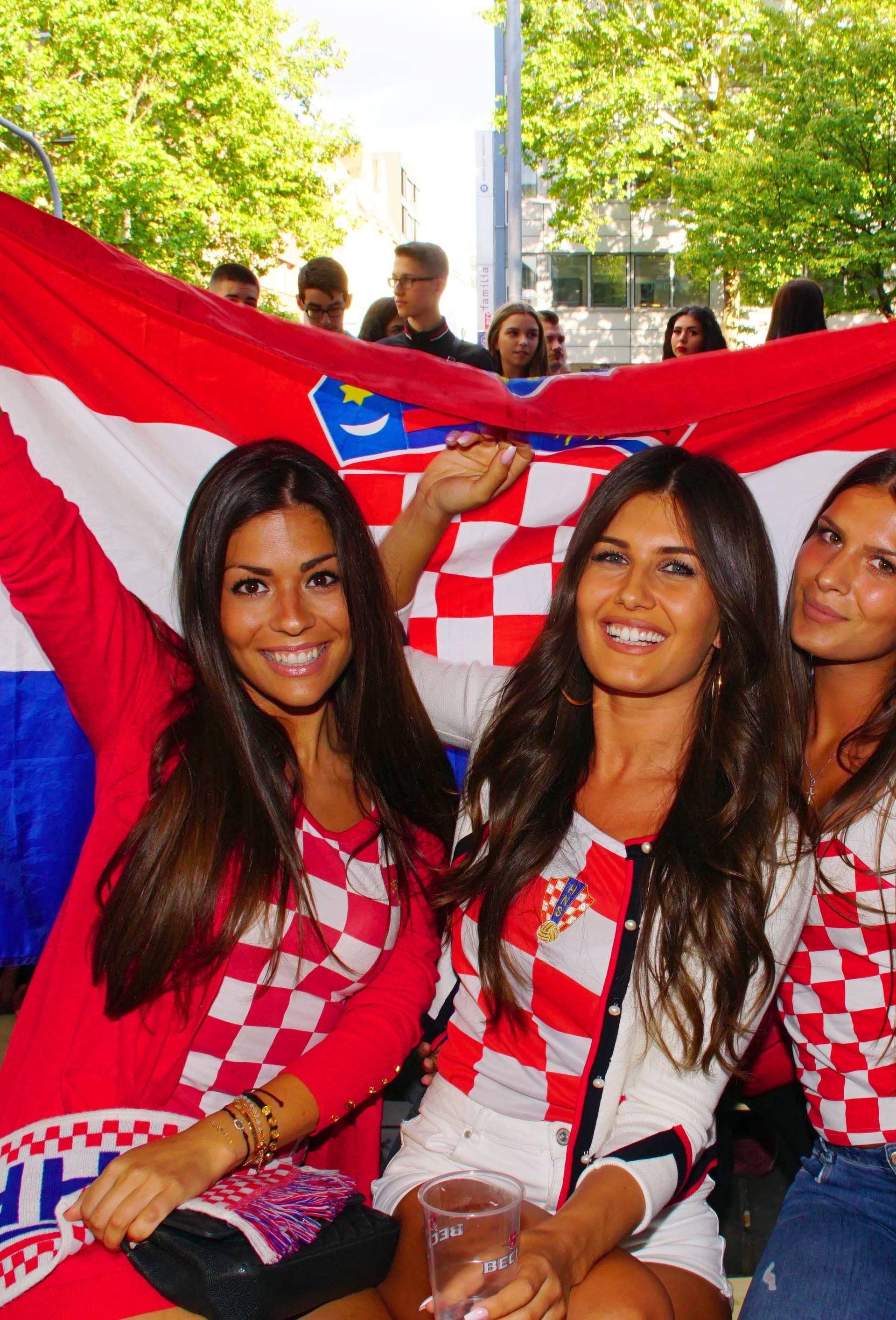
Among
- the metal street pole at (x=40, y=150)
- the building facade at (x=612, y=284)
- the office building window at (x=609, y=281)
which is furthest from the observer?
the office building window at (x=609, y=281)

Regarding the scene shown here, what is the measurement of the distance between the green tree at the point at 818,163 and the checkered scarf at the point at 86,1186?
17723 mm

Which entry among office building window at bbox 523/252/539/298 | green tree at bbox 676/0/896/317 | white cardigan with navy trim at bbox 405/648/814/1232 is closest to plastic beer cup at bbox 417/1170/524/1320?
white cardigan with navy trim at bbox 405/648/814/1232

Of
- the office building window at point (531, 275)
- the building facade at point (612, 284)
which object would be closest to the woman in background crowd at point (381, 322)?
the building facade at point (612, 284)

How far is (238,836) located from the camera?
1949 mm

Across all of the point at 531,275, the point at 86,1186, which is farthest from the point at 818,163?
the point at 86,1186

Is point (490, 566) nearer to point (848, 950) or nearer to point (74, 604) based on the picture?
point (74, 604)

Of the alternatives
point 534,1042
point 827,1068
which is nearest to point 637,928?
point 534,1042

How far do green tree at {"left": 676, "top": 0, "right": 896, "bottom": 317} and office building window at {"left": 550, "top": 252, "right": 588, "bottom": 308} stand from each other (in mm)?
9818

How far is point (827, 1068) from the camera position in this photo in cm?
198

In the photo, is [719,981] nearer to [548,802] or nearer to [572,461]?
[548,802]

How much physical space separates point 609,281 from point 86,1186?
96.3 ft

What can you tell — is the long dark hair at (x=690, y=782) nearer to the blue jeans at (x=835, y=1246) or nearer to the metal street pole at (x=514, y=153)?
the blue jeans at (x=835, y=1246)

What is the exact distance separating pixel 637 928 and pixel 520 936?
21cm

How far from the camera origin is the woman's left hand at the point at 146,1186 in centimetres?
158
